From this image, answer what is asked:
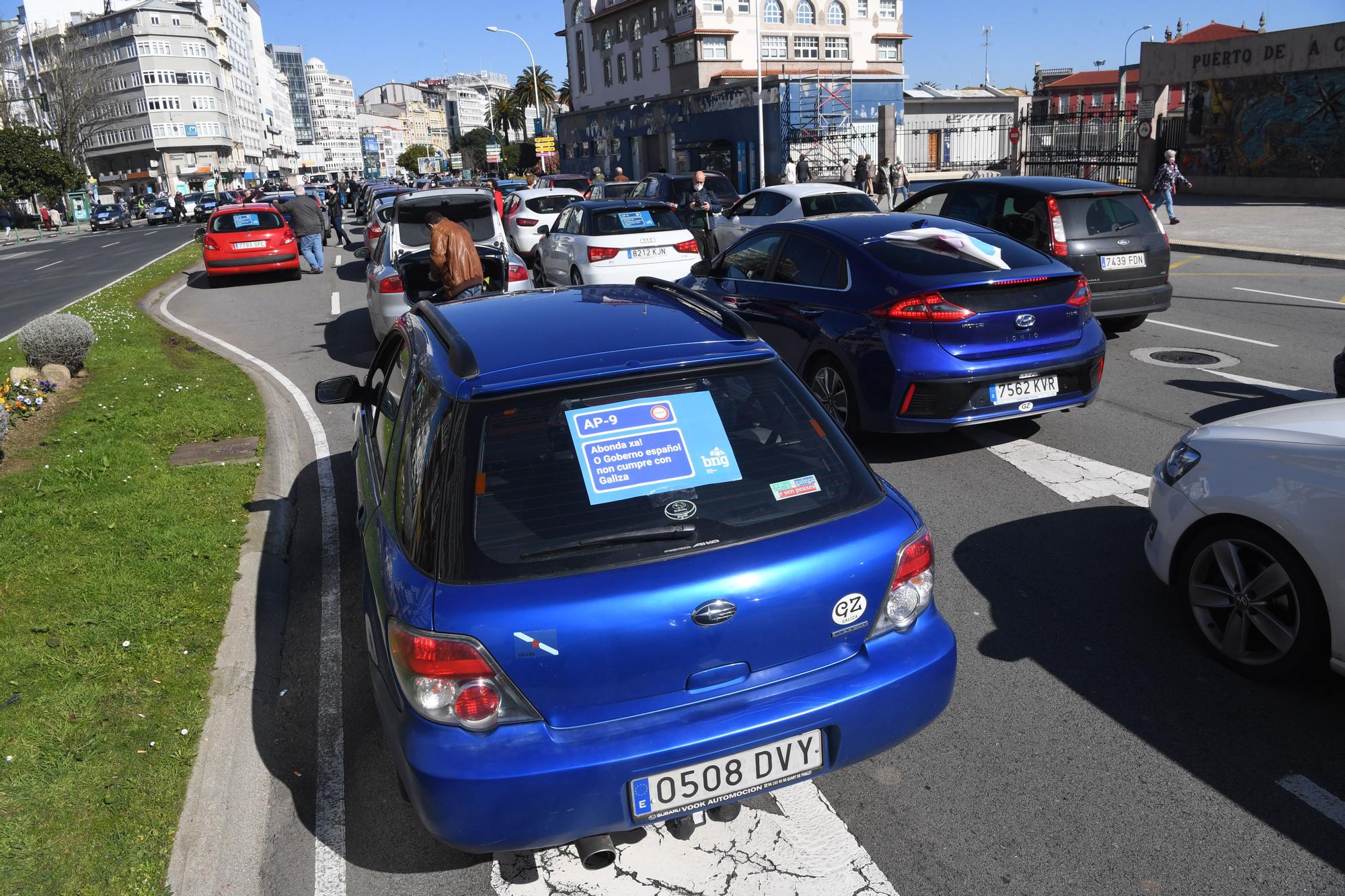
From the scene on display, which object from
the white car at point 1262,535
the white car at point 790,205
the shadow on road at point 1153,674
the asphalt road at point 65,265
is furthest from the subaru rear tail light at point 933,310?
the asphalt road at point 65,265

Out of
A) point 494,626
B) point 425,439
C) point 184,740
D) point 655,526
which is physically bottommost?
point 184,740

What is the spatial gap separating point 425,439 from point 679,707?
1.17 metres

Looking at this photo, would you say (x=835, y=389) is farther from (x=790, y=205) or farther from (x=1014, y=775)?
(x=790, y=205)

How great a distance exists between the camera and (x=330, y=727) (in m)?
4.18

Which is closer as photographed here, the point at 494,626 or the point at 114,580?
the point at 494,626

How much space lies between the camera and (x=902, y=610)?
10.3ft

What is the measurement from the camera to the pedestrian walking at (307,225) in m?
21.3

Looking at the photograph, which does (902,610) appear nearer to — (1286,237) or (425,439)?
(425,439)

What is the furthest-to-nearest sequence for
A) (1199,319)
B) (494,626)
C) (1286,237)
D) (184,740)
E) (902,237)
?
(1286,237) < (1199,319) < (902,237) < (184,740) < (494,626)

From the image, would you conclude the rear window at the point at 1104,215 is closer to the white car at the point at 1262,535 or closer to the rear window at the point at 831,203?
the rear window at the point at 831,203

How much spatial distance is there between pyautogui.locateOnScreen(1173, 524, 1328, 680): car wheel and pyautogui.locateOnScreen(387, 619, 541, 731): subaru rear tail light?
2988mm

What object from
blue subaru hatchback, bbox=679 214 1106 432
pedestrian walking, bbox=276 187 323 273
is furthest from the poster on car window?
pedestrian walking, bbox=276 187 323 273

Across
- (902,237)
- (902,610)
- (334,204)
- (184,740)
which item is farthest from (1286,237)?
(334,204)

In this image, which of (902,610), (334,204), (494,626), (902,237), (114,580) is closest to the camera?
(494,626)
